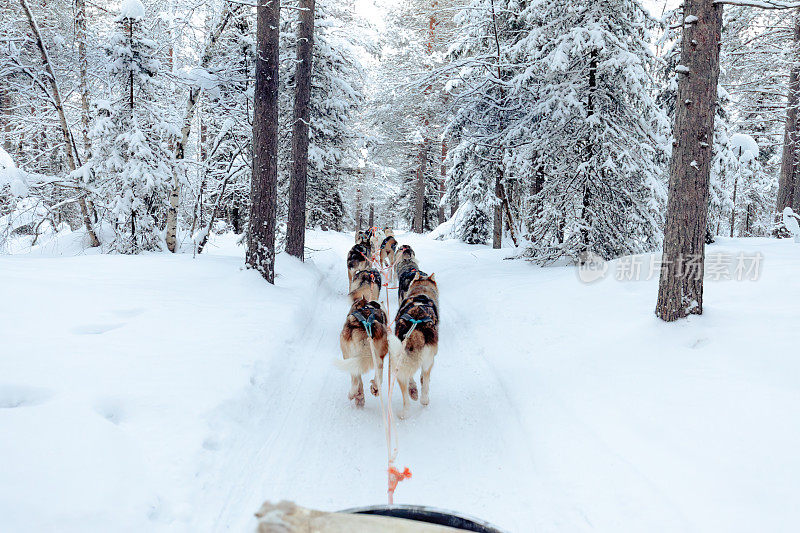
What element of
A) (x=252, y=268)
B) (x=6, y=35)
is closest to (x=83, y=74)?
(x=6, y=35)

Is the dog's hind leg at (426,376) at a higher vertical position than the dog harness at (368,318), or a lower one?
lower

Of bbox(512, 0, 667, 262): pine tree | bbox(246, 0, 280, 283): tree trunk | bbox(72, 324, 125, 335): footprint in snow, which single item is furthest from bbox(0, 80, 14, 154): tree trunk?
bbox(512, 0, 667, 262): pine tree

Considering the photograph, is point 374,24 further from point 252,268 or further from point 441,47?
point 252,268

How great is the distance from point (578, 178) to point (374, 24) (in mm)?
11217

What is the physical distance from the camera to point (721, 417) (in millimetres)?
3541

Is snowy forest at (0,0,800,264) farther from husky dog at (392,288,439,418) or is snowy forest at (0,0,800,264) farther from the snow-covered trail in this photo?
husky dog at (392,288,439,418)

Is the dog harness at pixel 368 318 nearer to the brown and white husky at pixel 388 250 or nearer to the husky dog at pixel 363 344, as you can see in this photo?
the husky dog at pixel 363 344

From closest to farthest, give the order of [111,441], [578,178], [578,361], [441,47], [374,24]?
[111,441] → [578,361] → [578,178] → [374,24] → [441,47]

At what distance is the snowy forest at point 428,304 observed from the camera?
312 cm

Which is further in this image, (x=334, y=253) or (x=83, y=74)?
(x=334, y=253)

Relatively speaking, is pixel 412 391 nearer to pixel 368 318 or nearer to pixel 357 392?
pixel 357 392

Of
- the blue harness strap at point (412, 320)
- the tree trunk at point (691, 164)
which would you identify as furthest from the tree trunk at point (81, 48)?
the tree trunk at point (691, 164)

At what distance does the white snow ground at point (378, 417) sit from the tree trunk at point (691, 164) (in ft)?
1.43

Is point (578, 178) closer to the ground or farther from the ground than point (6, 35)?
closer to the ground
